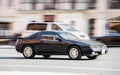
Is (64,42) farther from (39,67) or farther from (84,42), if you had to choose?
(39,67)

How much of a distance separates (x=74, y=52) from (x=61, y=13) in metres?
25.5

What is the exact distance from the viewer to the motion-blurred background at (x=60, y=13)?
45156mm

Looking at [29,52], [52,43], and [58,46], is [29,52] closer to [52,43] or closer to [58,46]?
[52,43]

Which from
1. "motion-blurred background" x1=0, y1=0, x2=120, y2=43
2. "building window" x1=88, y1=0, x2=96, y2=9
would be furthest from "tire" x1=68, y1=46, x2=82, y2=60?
"building window" x1=88, y1=0, x2=96, y2=9

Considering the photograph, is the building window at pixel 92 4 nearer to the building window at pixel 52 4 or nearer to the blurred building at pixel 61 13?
the blurred building at pixel 61 13

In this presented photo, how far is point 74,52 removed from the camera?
846 inches

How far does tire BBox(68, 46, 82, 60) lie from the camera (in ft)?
70.1

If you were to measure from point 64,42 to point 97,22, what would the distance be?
2386 cm

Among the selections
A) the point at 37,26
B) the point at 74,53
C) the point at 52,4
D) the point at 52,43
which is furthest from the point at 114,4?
the point at 74,53

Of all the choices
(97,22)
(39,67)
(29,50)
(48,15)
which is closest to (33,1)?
(48,15)

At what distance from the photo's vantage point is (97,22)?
45469mm

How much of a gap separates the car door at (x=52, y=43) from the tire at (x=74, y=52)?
0.33 m

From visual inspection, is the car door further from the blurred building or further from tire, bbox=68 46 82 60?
the blurred building

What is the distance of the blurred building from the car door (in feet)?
70.9
